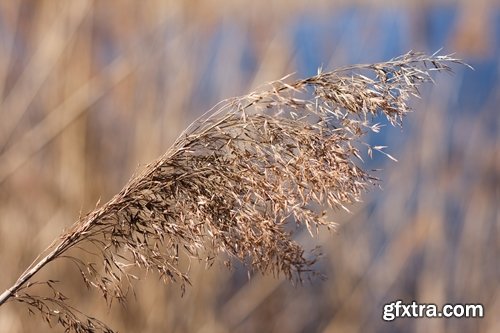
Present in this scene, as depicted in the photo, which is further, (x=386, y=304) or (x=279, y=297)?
(x=386, y=304)

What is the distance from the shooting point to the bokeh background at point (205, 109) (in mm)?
1670

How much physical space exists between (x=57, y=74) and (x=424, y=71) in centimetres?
113

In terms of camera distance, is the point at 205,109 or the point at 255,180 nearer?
the point at 255,180

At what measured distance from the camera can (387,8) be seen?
79.7 inches

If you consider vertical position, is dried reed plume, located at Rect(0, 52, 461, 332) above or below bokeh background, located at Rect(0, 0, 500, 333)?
below

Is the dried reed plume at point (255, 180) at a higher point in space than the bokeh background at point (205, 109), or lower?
lower

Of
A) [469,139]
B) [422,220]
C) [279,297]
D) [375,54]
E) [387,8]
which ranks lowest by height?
[279,297]

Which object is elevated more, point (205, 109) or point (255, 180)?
point (205, 109)

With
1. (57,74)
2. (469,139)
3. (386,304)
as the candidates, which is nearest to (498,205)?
(469,139)

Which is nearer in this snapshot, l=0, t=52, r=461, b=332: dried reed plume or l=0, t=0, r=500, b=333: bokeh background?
l=0, t=52, r=461, b=332: dried reed plume

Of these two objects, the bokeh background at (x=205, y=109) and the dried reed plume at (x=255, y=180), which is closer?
the dried reed plume at (x=255, y=180)

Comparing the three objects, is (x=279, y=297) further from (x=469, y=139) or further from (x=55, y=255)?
(x=55, y=255)

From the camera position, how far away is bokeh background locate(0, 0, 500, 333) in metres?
1.67

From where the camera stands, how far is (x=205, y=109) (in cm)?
176
